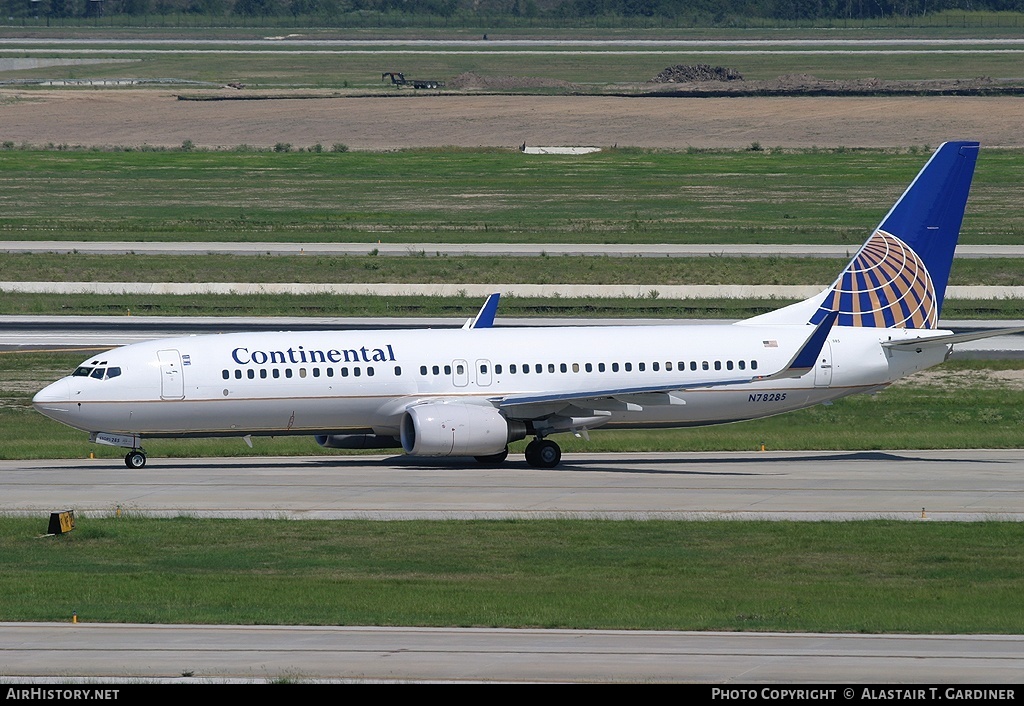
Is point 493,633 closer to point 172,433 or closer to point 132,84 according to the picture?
point 172,433

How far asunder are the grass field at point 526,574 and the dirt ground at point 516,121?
9799 centimetres

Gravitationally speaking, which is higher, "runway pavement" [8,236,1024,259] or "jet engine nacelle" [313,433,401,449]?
"runway pavement" [8,236,1024,259]

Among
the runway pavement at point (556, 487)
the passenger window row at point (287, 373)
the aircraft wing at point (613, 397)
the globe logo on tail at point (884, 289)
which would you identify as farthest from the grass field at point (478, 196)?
the passenger window row at point (287, 373)

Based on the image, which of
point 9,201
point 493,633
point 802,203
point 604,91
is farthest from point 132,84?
point 493,633

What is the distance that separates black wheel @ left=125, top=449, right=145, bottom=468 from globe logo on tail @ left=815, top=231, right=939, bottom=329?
19612 mm

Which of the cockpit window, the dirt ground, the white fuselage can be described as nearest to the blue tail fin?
the white fuselage

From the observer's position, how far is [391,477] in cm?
4088

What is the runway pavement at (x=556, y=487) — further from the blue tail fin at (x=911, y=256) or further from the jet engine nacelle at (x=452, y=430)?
the blue tail fin at (x=911, y=256)

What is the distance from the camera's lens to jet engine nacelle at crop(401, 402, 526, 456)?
41000mm

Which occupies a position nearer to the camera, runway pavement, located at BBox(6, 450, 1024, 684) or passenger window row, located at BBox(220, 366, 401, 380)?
runway pavement, located at BBox(6, 450, 1024, 684)

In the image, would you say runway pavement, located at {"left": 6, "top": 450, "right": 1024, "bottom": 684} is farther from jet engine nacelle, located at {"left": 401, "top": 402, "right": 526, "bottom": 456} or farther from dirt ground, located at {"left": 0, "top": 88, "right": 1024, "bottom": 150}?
dirt ground, located at {"left": 0, "top": 88, "right": 1024, "bottom": 150}

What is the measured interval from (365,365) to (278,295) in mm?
29640

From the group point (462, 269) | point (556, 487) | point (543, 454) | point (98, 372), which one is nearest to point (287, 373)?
point (98, 372)

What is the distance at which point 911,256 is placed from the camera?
46.0 meters
